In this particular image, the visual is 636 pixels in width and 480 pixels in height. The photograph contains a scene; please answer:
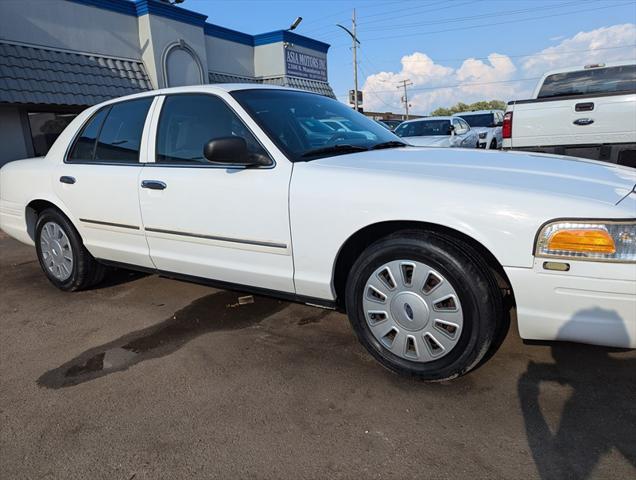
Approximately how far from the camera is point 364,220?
2.53 metres

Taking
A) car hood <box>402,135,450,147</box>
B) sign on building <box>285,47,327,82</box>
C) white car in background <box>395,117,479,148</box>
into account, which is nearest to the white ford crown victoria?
car hood <box>402,135,450,147</box>

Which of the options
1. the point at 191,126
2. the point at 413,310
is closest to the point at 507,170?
the point at 413,310

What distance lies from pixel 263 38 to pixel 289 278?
16.6m

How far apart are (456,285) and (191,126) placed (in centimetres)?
216

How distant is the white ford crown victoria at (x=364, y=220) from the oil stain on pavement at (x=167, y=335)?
367mm

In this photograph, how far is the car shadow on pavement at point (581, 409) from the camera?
1944 mm

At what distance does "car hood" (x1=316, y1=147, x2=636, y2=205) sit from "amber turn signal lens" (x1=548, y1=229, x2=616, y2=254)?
171 millimetres

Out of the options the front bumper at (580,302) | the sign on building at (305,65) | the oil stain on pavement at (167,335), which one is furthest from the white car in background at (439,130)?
the front bumper at (580,302)

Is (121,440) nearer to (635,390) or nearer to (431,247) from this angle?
(431,247)

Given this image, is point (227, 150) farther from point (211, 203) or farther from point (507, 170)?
point (507, 170)

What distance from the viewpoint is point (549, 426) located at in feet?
7.06

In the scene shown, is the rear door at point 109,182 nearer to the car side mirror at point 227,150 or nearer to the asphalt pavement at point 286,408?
the asphalt pavement at point 286,408

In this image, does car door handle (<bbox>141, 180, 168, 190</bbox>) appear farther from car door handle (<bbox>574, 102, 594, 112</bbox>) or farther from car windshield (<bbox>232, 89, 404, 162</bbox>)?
car door handle (<bbox>574, 102, 594, 112</bbox>)

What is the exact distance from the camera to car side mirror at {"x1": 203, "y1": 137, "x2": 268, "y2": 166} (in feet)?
8.99
